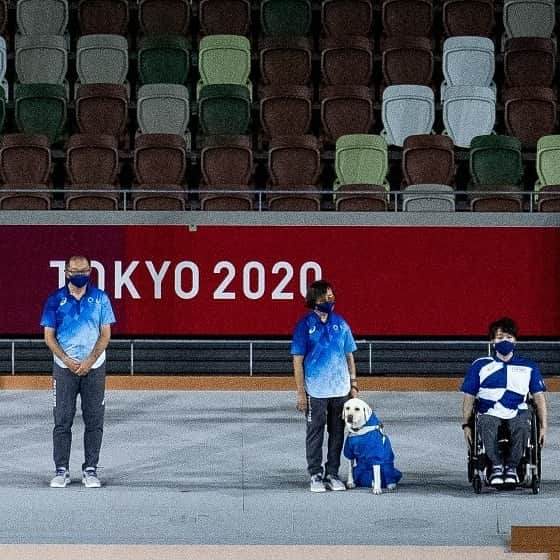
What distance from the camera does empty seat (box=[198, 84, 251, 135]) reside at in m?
15.8

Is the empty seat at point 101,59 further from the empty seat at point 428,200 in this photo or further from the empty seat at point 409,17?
the empty seat at point 428,200

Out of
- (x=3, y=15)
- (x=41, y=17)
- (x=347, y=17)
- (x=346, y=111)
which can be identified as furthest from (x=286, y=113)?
(x=3, y=15)

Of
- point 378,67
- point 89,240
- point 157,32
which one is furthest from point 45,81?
point 378,67

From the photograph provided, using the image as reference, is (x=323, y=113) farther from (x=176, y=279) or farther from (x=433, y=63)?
(x=176, y=279)

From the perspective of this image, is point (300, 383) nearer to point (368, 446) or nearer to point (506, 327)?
point (368, 446)

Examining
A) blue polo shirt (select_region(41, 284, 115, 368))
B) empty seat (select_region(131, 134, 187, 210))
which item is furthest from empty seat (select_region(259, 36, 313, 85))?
blue polo shirt (select_region(41, 284, 115, 368))

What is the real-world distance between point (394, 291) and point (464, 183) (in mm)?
2317

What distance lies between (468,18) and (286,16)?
7.71 feet

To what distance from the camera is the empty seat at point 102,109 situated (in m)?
15.7

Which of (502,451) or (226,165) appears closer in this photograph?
(502,451)

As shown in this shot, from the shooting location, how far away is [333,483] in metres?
8.44

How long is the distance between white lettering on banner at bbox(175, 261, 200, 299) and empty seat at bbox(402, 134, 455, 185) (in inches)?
103

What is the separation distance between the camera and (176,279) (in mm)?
14477

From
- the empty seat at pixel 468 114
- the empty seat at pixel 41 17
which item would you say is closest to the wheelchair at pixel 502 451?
the empty seat at pixel 468 114
